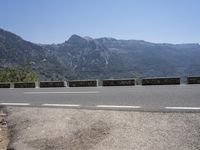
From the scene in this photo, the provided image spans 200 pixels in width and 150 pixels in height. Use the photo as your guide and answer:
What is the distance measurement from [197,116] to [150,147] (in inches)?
76.5

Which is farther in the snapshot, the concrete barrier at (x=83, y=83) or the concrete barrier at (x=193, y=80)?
the concrete barrier at (x=83, y=83)

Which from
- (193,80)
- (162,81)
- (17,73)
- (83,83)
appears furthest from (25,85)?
(17,73)

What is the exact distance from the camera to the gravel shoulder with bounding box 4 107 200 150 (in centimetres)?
640

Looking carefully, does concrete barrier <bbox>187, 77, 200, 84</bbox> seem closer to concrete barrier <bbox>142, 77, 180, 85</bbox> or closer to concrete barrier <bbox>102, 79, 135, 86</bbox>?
concrete barrier <bbox>142, 77, 180, 85</bbox>

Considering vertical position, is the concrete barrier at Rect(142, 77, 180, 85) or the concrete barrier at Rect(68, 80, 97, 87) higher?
the concrete barrier at Rect(142, 77, 180, 85)

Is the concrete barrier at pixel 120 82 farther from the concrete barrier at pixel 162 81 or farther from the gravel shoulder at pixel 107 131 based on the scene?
the gravel shoulder at pixel 107 131

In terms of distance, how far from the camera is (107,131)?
23.7 ft

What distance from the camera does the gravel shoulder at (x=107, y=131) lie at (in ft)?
21.0

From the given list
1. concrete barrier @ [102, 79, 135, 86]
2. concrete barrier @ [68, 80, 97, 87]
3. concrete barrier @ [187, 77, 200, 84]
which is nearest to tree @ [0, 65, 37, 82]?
concrete barrier @ [68, 80, 97, 87]

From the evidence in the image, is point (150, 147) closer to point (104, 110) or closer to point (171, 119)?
point (171, 119)

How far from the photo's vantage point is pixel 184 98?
10828 millimetres

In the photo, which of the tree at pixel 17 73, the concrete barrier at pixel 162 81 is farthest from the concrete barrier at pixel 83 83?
the tree at pixel 17 73

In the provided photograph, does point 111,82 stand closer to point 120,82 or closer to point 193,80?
point 120,82

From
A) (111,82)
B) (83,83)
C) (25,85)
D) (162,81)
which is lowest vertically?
(25,85)
